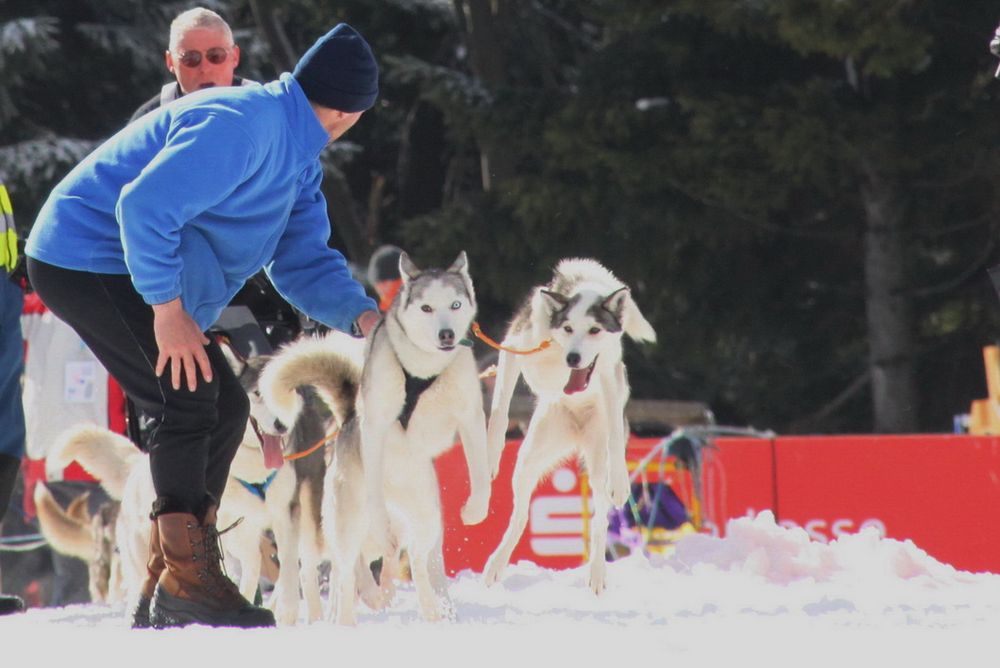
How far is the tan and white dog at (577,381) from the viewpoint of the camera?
4297 millimetres

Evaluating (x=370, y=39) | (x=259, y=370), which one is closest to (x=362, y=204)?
(x=370, y=39)

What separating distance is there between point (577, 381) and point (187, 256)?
1336mm

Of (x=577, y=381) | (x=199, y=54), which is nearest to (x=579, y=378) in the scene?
(x=577, y=381)

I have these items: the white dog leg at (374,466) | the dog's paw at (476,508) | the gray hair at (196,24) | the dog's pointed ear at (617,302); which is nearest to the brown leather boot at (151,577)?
the white dog leg at (374,466)

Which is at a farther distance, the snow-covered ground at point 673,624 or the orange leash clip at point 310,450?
the orange leash clip at point 310,450

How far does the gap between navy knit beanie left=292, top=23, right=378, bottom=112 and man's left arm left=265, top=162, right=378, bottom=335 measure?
0.45 m

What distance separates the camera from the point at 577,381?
14.5 ft

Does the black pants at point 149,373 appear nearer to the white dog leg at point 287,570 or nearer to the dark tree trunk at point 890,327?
the white dog leg at point 287,570

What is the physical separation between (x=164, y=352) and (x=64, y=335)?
4.39m

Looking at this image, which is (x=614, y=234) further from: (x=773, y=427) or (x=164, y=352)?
(x=164, y=352)

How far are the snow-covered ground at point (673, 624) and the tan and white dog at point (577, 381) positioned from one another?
38 centimetres

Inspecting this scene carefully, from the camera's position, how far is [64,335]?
754cm

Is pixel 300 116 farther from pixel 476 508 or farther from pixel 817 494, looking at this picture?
pixel 817 494

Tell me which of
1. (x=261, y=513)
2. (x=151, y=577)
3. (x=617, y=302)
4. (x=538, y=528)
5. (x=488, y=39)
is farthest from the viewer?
(x=488, y=39)
